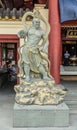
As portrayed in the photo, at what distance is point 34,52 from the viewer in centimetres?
856

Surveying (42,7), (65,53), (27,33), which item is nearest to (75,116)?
(27,33)

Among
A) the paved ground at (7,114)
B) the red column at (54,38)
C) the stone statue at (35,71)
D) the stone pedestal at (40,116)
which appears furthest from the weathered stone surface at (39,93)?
the red column at (54,38)

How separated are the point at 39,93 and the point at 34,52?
3.87 ft

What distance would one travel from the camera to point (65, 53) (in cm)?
2253

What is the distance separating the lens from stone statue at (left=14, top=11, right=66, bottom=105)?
8164mm

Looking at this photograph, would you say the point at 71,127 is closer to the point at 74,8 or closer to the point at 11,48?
the point at 74,8

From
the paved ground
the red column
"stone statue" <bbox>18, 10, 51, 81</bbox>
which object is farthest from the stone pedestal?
the red column

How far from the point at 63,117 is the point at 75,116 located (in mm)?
897

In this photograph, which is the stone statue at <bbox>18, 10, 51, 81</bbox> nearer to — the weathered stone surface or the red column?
the weathered stone surface

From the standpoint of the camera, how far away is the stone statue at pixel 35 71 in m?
8.16

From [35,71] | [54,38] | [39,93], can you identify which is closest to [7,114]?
[39,93]

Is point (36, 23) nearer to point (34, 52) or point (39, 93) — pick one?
point (34, 52)

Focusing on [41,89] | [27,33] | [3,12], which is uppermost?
[3,12]

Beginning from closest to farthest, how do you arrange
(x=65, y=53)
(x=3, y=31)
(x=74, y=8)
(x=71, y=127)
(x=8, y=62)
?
(x=71, y=127) → (x=74, y=8) → (x=3, y=31) → (x=8, y=62) → (x=65, y=53)
